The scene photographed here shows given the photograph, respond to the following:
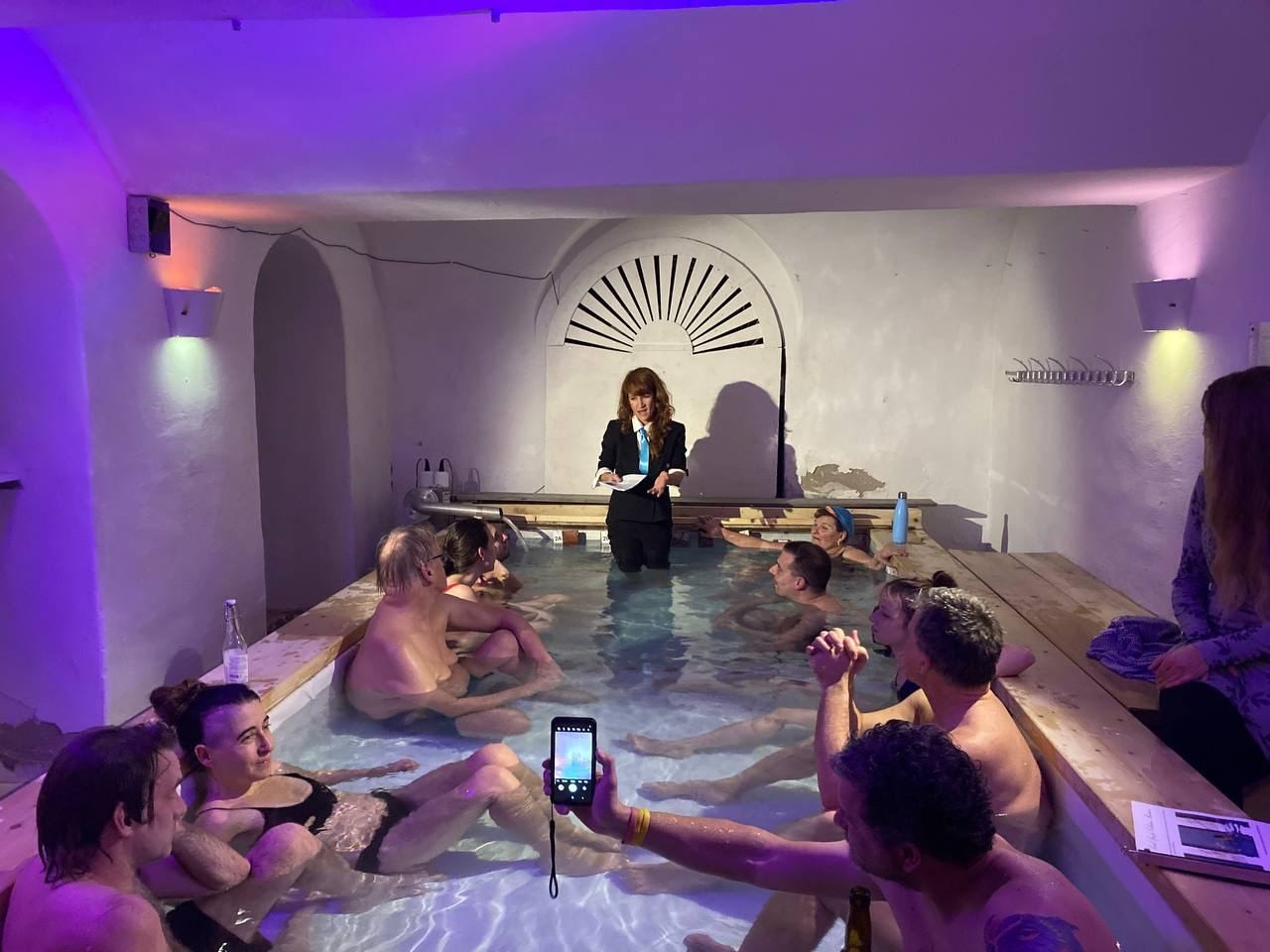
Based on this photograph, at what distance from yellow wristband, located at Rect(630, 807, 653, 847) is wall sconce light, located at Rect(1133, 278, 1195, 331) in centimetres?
321

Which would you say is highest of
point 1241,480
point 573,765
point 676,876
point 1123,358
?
point 1123,358

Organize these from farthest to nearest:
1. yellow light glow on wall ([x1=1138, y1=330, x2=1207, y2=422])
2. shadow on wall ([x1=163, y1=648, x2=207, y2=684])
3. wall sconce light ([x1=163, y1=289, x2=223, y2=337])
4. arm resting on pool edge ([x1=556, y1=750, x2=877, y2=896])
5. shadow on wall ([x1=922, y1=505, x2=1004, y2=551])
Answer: shadow on wall ([x1=922, y1=505, x2=1004, y2=551]) → shadow on wall ([x1=163, y1=648, x2=207, y2=684]) → wall sconce light ([x1=163, y1=289, x2=223, y2=337]) → yellow light glow on wall ([x1=1138, y1=330, x2=1207, y2=422]) → arm resting on pool edge ([x1=556, y1=750, x2=877, y2=896])

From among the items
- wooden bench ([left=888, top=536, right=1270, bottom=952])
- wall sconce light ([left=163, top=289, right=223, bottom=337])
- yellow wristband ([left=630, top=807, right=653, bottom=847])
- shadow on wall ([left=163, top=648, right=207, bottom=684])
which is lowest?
shadow on wall ([left=163, top=648, right=207, bottom=684])

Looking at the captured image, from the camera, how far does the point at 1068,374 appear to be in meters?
5.46

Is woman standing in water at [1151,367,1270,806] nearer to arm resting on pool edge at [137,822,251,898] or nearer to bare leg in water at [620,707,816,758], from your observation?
bare leg in water at [620,707,816,758]

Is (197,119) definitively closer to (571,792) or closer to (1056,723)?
(571,792)

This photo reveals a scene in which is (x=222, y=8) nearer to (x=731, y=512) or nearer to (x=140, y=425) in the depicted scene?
(x=140, y=425)

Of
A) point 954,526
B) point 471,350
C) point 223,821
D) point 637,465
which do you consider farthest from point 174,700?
point 954,526

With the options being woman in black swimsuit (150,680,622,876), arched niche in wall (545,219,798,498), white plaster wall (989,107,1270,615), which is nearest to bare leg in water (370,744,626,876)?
woman in black swimsuit (150,680,622,876)

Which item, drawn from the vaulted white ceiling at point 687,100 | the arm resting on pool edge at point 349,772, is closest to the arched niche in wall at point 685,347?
the vaulted white ceiling at point 687,100

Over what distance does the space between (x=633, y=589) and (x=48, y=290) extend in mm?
3380

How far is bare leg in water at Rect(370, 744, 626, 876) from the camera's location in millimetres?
3035

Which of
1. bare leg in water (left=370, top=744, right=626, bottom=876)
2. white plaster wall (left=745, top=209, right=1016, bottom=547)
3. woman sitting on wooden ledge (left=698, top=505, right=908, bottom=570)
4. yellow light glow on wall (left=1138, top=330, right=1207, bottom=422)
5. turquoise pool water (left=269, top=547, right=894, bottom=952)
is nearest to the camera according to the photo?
turquoise pool water (left=269, top=547, right=894, bottom=952)

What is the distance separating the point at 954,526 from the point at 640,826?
5580 mm
